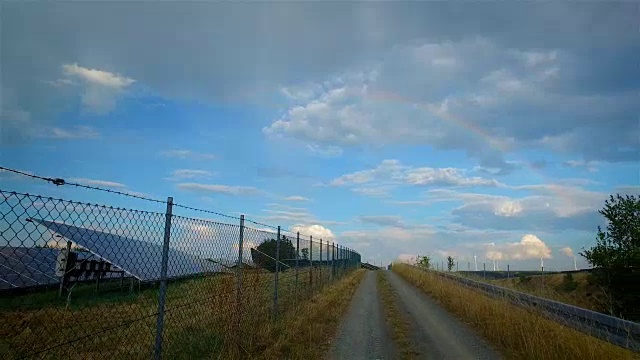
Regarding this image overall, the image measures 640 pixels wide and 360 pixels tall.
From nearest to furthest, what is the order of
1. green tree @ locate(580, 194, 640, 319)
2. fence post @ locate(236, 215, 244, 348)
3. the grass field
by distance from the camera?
the grass field < fence post @ locate(236, 215, 244, 348) < green tree @ locate(580, 194, 640, 319)

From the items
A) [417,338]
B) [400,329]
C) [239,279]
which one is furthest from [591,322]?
[239,279]

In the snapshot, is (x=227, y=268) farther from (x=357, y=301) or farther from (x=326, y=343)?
(x=357, y=301)

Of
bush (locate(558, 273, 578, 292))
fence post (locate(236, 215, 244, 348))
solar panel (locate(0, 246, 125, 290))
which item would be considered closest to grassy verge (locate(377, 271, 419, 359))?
fence post (locate(236, 215, 244, 348))

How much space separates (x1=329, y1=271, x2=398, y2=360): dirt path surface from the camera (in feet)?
25.7

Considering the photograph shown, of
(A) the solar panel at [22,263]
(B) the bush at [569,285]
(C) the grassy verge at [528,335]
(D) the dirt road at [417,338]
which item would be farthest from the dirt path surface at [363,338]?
(B) the bush at [569,285]

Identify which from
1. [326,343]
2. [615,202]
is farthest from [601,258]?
[326,343]

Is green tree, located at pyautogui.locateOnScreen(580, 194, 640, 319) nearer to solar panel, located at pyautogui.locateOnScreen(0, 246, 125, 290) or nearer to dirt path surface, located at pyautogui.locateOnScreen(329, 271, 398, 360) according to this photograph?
dirt path surface, located at pyautogui.locateOnScreen(329, 271, 398, 360)

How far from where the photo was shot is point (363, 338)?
9.34m

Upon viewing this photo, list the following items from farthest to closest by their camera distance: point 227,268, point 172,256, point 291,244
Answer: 1. point 291,244
2. point 227,268
3. point 172,256

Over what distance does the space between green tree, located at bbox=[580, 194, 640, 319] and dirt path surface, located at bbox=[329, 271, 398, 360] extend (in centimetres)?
1038

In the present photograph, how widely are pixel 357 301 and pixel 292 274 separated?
15.2 ft

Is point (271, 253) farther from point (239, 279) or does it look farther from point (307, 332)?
point (239, 279)

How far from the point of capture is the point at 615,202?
21281mm

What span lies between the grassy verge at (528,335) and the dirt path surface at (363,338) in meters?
2.29
